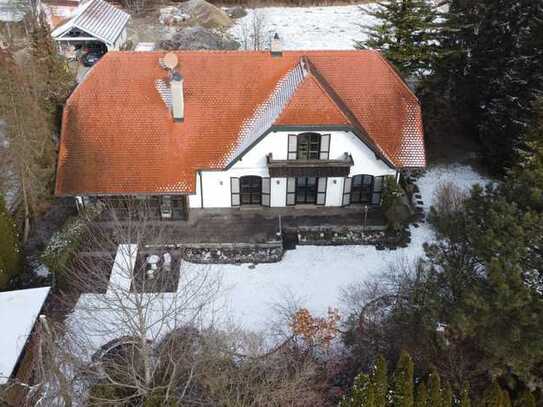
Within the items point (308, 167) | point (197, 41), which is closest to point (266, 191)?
point (308, 167)

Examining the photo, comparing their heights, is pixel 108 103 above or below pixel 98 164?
above

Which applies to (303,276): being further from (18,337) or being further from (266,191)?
(18,337)

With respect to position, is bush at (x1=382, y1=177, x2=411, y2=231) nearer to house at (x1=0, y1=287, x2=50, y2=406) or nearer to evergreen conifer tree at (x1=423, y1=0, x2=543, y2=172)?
evergreen conifer tree at (x1=423, y1=0, x2=543, y2=172)

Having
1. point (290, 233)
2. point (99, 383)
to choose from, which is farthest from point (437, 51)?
point (99, 383)

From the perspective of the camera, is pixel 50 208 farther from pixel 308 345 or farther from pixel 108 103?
pixel 308 345

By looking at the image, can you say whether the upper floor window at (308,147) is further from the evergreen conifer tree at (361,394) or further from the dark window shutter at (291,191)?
the evergreen conifer tree at (361,394)

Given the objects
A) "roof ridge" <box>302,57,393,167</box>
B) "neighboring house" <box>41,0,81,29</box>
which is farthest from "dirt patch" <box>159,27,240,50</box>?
"roof ridge" <box>302,57,393,167</box>
